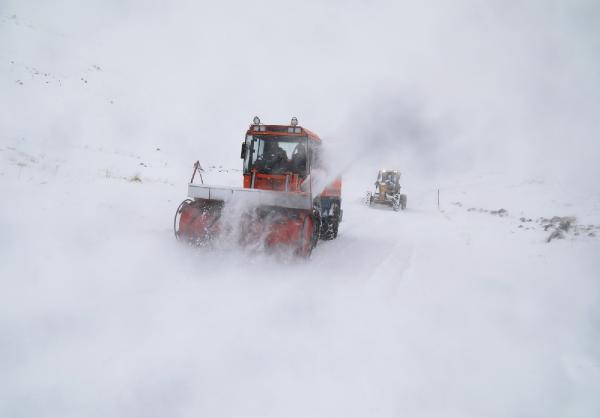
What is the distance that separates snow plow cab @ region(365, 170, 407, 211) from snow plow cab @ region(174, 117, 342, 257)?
48.1 feet

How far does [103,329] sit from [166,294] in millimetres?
954

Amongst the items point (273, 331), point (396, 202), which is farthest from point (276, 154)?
point (396, 202)

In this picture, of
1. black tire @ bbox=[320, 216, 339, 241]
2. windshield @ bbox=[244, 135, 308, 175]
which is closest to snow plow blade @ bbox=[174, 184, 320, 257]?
windshield @ bbox=[244, 135, 308, 175]

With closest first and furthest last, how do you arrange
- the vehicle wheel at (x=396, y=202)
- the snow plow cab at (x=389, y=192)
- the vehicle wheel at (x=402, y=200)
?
the vehicle wheel at (x=396, y=202)
the snow plow cab at (x=389, y=192)
the vehicle wheel at (x=402, y=200)

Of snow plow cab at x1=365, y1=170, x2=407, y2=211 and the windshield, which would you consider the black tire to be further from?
snow plow cab at x1=365, y1=170, x2=407, y2=211

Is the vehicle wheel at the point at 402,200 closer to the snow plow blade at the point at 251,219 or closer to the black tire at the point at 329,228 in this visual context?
the black tire at the point at 329,228

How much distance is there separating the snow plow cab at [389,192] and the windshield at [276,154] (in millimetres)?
15191

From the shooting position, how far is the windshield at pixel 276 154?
695 cm

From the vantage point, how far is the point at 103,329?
10.8ft

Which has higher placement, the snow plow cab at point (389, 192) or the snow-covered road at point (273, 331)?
the snow plow cab at point (389, 192)

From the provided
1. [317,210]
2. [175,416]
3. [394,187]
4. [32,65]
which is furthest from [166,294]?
[32,65]

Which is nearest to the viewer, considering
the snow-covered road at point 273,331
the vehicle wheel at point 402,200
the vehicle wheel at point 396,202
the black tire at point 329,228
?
the snow-covered road at point 273,331

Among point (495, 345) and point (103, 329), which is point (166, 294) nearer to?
point (103, 329)

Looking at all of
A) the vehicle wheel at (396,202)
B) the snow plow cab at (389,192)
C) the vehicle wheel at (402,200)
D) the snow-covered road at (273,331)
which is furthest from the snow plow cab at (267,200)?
the vehicle wheel at (402,200)
